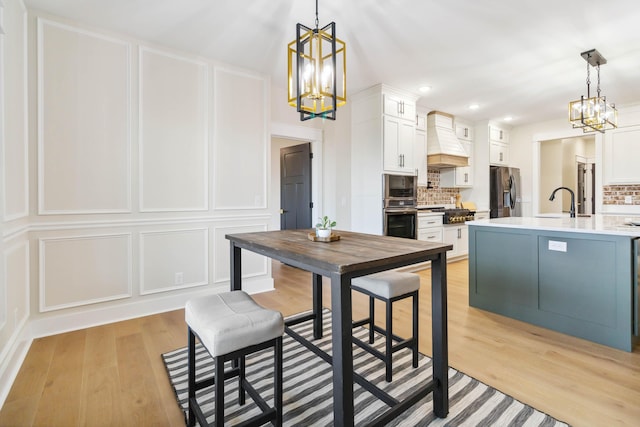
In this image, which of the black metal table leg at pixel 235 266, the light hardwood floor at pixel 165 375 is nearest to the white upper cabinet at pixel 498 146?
the light hardwood floor at pixel 165 375

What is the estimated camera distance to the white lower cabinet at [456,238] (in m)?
5.20

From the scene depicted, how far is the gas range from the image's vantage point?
5.14m

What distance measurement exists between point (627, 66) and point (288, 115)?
4.08 m

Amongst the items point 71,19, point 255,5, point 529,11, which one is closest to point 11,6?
point 71,19

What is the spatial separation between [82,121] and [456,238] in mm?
5277

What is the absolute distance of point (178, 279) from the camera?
322cm

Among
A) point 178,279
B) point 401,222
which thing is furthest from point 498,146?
point 178,279

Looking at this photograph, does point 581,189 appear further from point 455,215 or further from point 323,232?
point 323,232

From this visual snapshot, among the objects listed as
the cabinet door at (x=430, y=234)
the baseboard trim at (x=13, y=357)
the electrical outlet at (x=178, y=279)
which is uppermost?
the cabinet door at (x=430, y=234)

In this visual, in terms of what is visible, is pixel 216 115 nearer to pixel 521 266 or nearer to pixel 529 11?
pixel 529 11

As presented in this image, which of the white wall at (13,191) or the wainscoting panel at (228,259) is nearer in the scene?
the white wall at (13,191)

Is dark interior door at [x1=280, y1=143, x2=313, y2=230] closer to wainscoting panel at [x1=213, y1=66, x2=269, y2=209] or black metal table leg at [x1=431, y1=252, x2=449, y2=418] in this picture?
wainscoting panel at [x1=213, y1=66, x2=269, y2=209]

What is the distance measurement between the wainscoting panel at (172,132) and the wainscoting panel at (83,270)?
1.57 ft

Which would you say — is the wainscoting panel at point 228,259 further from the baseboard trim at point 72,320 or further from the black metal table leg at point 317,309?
the black metal table leg at point 317,309
